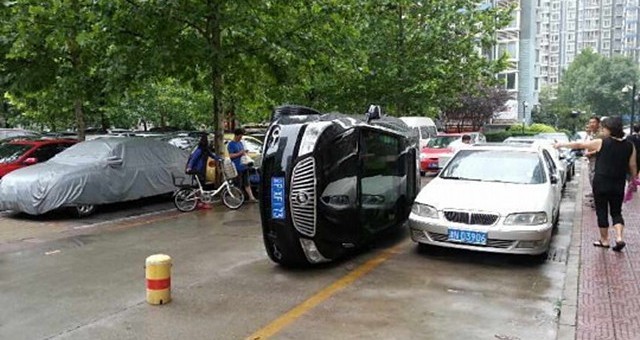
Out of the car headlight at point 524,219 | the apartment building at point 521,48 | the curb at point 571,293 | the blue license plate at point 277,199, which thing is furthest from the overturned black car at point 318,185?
the apartment building at point 521,48

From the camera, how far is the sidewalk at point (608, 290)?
4.86 metres

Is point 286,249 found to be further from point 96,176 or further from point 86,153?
point 86,153

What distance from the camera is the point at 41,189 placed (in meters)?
10.4

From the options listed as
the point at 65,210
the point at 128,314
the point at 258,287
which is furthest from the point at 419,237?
the point at 65,210

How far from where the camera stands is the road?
5.00 metres

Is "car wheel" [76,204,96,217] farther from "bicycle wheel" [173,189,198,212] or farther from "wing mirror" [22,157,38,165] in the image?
"wing mirror" [22,157,38,165]

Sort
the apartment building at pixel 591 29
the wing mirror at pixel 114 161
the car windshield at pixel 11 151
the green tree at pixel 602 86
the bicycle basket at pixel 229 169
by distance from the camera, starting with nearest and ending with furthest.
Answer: the wing mirror at pixel 114 161 < the bicycle basket at pixel 229 169 < the car windshield at pixel 11 151 < the green tree at pixel 602 86 < the apartment building at pixel 591 29

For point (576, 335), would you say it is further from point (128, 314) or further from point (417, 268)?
point (128, 314)

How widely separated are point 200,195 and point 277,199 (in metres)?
5.86

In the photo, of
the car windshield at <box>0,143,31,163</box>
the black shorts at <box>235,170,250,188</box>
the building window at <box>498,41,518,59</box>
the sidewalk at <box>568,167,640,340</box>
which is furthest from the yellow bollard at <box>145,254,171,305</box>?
the building window at <box>498,41,518,59</box>

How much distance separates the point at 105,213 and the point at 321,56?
5618 millimetres

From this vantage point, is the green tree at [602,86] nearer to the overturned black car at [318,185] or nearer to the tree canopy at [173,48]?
the tree canopy at [173,48]

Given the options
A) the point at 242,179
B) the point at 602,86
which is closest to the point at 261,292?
the point at 242,179

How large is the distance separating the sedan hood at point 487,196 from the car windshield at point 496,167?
0.28m
